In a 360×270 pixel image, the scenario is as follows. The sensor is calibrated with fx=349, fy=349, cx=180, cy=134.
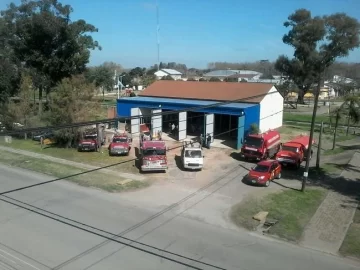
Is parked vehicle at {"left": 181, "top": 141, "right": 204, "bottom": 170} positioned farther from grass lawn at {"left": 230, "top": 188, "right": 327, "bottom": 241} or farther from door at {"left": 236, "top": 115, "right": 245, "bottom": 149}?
door at {"left": 236, "top": 115, "right": 245, "bottom": 149}

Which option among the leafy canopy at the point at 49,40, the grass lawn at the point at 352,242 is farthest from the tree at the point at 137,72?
the grass lawn at the point at 352,242

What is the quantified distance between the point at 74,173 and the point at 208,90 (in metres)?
20.7

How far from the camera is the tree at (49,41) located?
42844mm

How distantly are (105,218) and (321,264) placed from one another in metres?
9.22

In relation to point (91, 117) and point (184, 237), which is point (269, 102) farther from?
point (184, 237)

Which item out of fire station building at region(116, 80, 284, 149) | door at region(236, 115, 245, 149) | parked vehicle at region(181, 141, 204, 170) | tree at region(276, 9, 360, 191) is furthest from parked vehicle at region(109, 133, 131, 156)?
tree at region(276, 9, 360, 191)

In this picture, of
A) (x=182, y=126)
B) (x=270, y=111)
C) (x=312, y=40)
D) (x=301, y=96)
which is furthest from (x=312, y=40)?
(x=182, y=126)

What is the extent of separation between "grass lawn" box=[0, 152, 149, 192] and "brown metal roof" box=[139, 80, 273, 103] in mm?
17544

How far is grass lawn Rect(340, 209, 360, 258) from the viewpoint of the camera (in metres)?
13.2

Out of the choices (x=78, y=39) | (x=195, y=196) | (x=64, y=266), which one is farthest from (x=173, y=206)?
(x=78, y=39)

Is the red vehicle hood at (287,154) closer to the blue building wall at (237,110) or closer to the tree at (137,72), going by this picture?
the blue building wall at (237,110)

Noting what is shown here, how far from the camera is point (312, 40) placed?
2525 inches

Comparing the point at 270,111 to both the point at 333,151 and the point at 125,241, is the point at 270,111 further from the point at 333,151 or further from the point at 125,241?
the point at 125,241

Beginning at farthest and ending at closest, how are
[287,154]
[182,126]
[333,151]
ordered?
[182,126], [333,151], [287,154]
